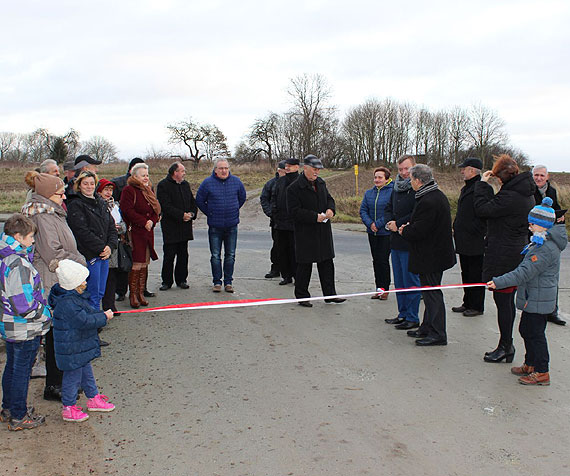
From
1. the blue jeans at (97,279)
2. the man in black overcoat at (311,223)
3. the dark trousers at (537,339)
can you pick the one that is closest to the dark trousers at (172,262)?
the man in black overcoat at (311,223)

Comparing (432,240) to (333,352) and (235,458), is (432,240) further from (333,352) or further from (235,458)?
(235,458)

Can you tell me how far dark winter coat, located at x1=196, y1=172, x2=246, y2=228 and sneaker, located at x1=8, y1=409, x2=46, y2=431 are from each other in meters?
4.59

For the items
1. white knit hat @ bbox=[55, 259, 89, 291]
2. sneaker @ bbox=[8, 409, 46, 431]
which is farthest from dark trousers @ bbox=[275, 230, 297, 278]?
sneaker @ bbox=[8, 409, 46, 431]

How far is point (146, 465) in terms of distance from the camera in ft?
11.3

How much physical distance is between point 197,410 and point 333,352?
1.83m

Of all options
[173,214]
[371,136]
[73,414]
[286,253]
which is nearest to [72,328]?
[73,414]

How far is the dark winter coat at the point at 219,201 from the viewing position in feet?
27.1

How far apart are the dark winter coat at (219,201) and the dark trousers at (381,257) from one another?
2143 mm

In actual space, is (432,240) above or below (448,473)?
above

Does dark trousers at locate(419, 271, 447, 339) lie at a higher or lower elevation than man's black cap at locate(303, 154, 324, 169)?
lower

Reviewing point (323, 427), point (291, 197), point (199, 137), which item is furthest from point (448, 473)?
point (199, 137)

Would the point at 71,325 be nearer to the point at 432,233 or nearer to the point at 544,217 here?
the point at 432,233

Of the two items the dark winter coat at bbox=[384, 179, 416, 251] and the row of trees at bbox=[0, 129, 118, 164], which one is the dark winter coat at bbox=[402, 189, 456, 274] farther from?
the row of trees at bbox=[0, 129, 118, 164]

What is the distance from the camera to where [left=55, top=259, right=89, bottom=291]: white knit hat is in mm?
3859
